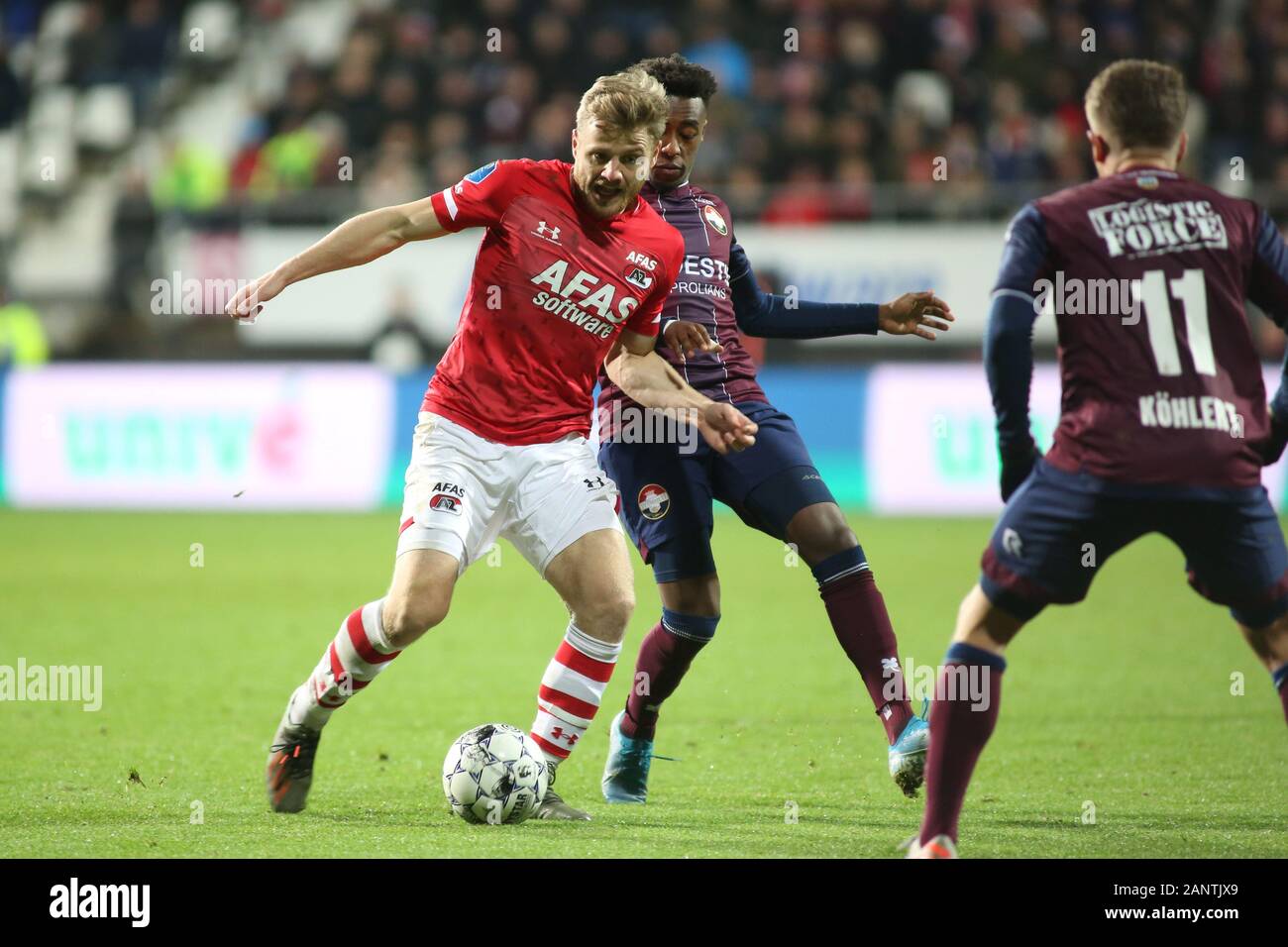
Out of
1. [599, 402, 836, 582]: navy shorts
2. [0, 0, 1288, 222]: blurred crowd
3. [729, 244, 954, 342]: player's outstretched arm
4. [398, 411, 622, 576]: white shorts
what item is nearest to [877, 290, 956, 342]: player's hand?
[729, 244, 954, 342]: player's outstretched arm

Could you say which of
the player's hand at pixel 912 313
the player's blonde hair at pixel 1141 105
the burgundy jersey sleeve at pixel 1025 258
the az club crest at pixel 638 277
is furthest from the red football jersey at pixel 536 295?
the player's blonde hair at pixel 1141 105

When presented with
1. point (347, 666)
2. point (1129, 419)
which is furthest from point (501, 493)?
point (1129, 419)

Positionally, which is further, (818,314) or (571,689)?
(818,314)

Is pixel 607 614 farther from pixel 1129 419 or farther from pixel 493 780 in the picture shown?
pixel 1129 419

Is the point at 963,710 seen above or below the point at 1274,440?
below

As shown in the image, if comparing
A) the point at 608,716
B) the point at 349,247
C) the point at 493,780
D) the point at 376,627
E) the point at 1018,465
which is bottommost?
the point at 608,716

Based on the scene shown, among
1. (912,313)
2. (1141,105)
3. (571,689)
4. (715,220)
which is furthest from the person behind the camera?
(715,220)

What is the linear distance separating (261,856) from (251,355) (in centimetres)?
1362

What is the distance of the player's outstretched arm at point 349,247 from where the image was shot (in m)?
5.15

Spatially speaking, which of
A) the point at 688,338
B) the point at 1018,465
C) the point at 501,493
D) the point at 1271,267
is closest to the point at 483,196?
the point at 688,338

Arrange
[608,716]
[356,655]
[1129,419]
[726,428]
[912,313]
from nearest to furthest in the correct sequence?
[1129,419] → [726,428] → [356,655] → [912,313] → [608,716]

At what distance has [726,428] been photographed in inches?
202

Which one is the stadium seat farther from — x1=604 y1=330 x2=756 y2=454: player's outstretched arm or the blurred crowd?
x1=604 y1=330 x2=756 y2=454: player's outstretched arm

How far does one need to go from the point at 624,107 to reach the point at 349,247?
96 centimetres
